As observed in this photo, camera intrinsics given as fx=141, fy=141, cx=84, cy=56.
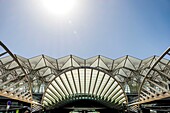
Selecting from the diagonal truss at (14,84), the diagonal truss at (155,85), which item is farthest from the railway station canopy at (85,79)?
the diagonal truss at (155,85)

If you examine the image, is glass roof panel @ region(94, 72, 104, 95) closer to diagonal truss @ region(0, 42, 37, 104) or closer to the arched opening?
the arched opening

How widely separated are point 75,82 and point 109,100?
302 inches

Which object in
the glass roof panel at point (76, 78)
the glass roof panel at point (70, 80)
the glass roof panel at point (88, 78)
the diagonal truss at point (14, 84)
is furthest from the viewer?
the glass roof panel at point (70, 80)

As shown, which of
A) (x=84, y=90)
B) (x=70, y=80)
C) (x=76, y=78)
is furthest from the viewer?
(x=84, y=90)

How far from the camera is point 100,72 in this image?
75.3ft

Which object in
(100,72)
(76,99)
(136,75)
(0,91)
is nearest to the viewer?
(0,91)

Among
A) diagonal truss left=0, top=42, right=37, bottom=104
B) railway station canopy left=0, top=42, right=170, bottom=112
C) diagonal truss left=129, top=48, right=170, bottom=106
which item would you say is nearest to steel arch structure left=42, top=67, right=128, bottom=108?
railway station canopy left=0, top=42, right=170, bottom=112

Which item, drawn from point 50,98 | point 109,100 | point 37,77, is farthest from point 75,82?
point 37,77

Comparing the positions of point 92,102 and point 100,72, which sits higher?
point 100,72

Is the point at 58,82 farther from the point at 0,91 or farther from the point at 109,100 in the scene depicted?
the point at 0,91

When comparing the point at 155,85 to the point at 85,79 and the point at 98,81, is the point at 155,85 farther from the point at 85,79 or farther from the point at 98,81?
the point at 85,79

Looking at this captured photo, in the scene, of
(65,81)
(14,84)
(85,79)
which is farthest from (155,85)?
(65,81)

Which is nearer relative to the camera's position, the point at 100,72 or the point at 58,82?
the point at 100,72

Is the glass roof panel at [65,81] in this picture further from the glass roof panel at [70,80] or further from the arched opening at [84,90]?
the glass roof panel at [70,80]
